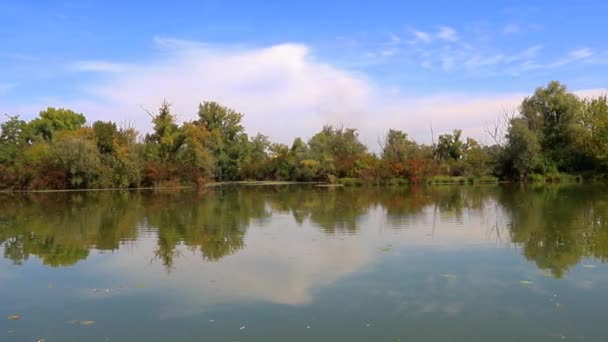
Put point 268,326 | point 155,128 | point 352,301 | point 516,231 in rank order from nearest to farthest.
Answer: point 268,326, point 352,301, point 516,231, point 155,128

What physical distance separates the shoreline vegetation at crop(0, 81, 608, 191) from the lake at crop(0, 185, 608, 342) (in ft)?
82.9

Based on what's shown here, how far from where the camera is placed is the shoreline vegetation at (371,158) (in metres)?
39.3

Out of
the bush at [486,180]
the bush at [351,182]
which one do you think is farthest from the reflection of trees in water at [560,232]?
the bush at [486,180]

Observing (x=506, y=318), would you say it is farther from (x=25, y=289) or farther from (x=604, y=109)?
(x=604, y=109)

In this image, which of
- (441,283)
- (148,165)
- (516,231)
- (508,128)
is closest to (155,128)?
(148,165)

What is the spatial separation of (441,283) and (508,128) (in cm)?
3906

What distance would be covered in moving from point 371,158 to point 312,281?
3490 cm

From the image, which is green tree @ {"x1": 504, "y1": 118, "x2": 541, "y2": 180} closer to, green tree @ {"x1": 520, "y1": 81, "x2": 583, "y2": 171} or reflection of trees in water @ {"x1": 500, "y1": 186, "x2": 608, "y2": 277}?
green tree @ {"x1": 520, "y1": 81, "x2": 583, "y2": 171}

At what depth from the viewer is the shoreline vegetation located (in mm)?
39281

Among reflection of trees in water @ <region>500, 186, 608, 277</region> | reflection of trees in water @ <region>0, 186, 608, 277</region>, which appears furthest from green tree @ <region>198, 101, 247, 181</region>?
reflection of trees in water @ <region>500, 186, 608, 277</region>

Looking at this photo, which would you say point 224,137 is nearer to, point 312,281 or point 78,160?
point 78,160

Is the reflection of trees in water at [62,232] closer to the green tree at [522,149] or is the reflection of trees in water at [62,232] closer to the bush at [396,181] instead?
the bush at [396,181]

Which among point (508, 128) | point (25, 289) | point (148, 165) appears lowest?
point (25, 289)

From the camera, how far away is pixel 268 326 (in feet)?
19.3
